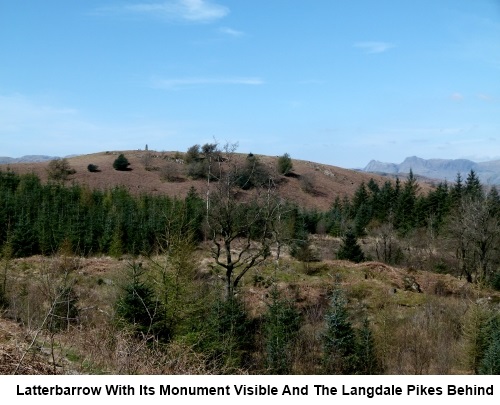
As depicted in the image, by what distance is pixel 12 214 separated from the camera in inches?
1630

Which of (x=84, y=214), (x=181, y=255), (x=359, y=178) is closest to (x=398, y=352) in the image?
(x=181, y=255)

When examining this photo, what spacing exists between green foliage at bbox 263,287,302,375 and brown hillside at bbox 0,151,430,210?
48045mm

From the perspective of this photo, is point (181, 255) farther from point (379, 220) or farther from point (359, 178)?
point (359, 178)

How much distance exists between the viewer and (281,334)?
55.8 ft

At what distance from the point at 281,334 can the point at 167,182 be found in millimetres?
60115

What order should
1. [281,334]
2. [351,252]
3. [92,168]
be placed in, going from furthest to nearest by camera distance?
[92,168] → [351,252] → [281,334]

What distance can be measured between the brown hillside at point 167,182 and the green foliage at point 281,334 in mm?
48045

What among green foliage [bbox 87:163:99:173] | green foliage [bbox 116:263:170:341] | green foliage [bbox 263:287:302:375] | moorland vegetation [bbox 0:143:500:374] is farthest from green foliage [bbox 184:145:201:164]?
green foliage [bbox 116:263:170:341]

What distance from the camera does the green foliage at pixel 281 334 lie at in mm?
15617

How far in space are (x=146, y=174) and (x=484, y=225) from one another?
176 feet

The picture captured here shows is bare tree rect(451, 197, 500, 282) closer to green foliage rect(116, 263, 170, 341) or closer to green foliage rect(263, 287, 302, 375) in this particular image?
green foliage rect(263, 287, 302, 375)

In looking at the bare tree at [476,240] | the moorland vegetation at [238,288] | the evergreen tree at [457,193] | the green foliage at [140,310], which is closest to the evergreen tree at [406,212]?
A: the moorland vegetation at [238,288]

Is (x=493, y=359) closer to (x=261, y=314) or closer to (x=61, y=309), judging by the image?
(x=261, y=314)

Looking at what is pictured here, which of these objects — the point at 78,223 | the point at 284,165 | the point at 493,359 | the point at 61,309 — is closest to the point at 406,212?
the point at 284,165
